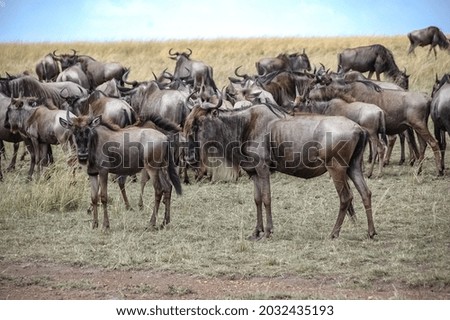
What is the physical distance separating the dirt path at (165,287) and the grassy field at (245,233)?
92mm

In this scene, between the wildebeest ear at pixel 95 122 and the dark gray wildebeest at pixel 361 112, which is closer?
the wildebeest ear at pixel 95 122

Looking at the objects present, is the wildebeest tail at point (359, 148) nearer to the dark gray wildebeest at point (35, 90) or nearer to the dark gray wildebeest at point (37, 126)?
the dark gray wildebeest at point (37, 126)

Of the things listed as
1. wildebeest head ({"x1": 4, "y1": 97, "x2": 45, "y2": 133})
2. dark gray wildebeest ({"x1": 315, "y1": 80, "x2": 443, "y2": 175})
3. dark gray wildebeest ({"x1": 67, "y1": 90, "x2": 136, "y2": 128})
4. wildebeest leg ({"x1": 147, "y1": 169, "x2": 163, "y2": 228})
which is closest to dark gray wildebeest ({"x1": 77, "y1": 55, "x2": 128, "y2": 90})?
wildebeest head ({"x1": 4, "y1": 97, "x2": 45, "y2": 133})

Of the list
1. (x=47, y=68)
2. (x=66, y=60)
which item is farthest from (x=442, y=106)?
(x=47, y=68)

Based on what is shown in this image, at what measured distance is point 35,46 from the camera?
1850 cm

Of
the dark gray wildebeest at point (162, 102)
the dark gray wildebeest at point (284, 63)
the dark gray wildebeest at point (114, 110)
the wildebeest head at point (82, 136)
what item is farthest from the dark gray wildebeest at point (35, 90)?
the wildebeest head at point (82, 136)

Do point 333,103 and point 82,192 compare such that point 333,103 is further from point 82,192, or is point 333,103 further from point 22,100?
point 22,100

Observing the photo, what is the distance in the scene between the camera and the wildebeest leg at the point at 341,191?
286 inches

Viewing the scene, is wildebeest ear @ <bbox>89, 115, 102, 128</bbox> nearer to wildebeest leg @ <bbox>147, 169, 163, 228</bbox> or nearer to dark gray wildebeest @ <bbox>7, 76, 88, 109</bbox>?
wildebeest leg @ <bbox>147, 169, 163, 228</bbox>

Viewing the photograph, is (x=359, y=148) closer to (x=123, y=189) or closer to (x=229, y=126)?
(x=229, y=126)

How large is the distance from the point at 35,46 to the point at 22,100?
7.73m

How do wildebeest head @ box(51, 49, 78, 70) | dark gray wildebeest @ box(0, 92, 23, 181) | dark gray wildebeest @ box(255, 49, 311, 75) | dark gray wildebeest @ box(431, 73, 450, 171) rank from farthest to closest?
1. wildebeest head @ box(51, 49, 78, 70)
2. dark gray wildebeest @ box(255, 49, 311, 75)
3. dark gray wildebeest @ box(0, 92, 23, 181)
4. dark gray wildebeest @ box(431, 73, 450, 171)

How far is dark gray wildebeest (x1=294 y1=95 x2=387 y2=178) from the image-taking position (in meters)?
9.99

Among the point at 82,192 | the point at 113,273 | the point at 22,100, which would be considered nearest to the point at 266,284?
the point at 113,273
